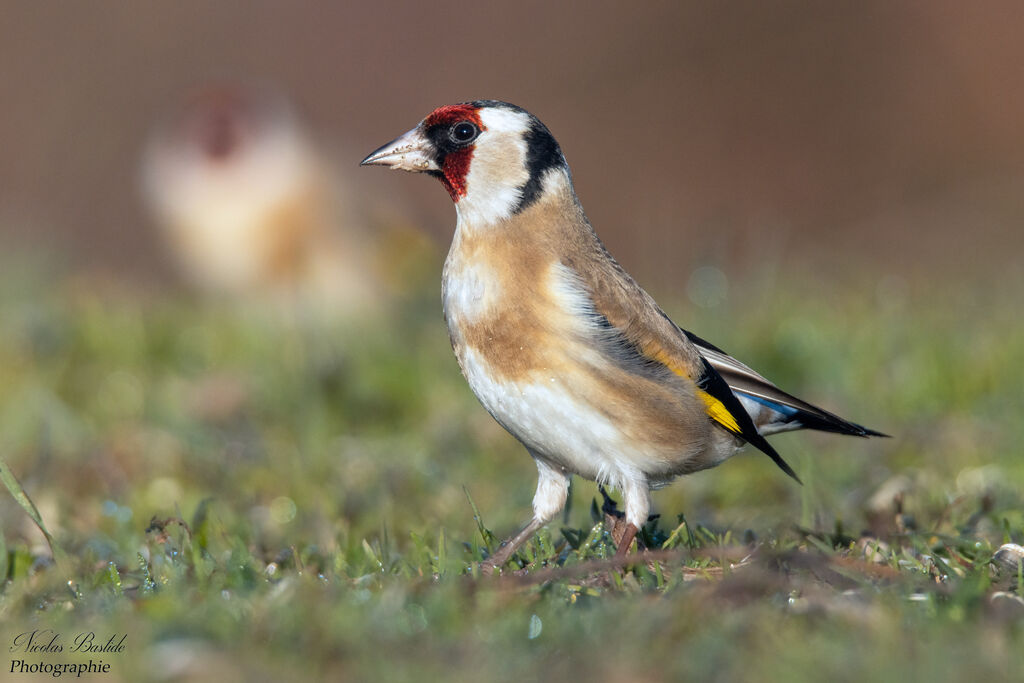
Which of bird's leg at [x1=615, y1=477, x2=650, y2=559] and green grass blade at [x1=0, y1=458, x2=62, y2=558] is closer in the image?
green grass blade at [x1=0, y1=458, x2=62, y2=558]

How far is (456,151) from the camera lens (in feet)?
15.3

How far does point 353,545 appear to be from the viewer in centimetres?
483

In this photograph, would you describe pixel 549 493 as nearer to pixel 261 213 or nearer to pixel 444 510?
pixel 444 510

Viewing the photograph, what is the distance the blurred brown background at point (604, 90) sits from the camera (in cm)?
1487

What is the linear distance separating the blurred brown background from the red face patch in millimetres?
9327

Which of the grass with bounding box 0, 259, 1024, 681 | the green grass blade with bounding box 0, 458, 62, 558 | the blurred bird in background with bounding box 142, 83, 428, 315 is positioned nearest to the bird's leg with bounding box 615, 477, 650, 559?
the grass with bounding box 0, 259, 1024, 681

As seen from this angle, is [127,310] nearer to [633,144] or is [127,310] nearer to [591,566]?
[591,566]

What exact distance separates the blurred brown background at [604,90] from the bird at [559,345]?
9.32m

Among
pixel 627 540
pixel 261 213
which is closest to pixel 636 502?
pixel 627 540

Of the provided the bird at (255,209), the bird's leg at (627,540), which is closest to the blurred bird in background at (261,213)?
the bird at (255,209)

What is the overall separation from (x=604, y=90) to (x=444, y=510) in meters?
10.5

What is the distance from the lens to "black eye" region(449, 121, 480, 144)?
467 centimetres

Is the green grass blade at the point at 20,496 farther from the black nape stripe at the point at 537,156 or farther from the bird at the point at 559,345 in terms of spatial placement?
the black nape stripe at the point at 537,156

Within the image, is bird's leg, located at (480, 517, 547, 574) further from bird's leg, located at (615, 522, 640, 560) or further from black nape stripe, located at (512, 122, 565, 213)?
black nape stripe, located at (512, 122, 565, 213)
